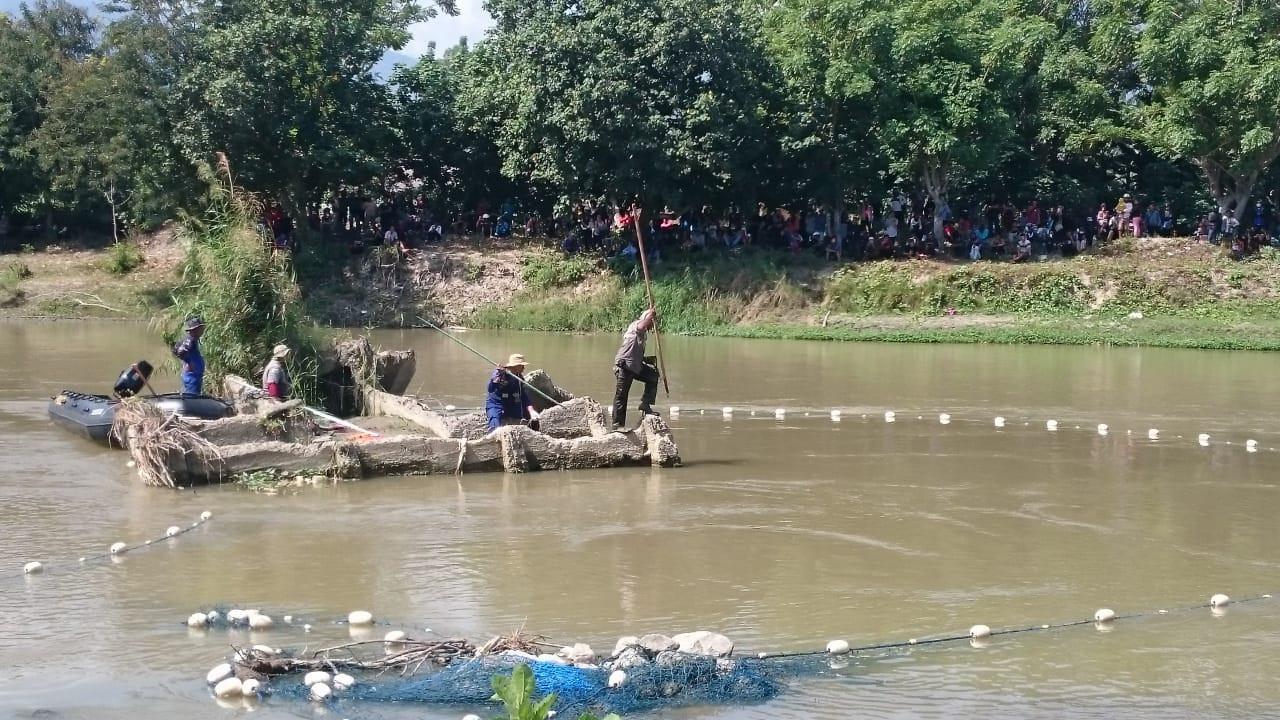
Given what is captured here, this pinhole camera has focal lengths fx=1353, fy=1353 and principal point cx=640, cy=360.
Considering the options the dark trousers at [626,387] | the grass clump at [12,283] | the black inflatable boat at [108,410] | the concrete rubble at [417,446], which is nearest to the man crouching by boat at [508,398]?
the concrete rubble at [417,446]

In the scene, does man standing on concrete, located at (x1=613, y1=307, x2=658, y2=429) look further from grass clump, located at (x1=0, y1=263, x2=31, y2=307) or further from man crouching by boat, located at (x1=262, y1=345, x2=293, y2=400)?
grass clump, located at (x1=0, y1=263, x2=31, y2=307)

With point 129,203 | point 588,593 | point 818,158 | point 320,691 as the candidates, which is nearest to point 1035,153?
point 818,158

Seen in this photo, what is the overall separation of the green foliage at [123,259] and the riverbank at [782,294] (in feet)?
0.58

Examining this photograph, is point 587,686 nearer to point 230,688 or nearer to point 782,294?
point 230,688

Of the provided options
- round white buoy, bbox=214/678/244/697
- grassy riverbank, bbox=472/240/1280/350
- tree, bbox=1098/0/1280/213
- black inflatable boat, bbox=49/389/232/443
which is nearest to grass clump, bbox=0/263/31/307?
grassy riverbank, bbox=472/240/1280/350

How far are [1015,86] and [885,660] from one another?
2904 cm

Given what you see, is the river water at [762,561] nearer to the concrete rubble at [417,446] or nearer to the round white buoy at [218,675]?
the round white buoy at [218,675]

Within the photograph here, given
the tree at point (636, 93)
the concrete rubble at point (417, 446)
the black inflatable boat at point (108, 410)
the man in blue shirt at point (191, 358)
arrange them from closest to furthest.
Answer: the concrete rubble at point (417, 446), the black inflatable boat at point (108, 410), the man in blue shirt at point (191, 358), the tree at point (636, 93)

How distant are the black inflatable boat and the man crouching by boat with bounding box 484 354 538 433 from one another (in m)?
3.06

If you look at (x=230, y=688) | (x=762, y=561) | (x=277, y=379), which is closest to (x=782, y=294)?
(x=277, y=379)

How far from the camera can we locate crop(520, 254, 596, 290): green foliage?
3572cm

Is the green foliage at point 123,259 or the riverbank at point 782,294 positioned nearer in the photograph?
the riverbank at point 782,294

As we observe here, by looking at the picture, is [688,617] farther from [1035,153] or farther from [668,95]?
[1035,153]

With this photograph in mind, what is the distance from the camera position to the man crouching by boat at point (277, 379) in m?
14.8
